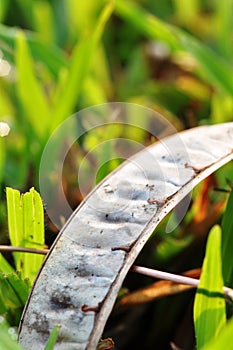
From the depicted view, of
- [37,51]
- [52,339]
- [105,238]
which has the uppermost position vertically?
[37,51]

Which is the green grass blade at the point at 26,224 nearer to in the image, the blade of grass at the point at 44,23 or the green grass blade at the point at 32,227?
the green grass blade at the point at 32,227

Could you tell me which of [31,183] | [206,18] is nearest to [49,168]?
[31,183]

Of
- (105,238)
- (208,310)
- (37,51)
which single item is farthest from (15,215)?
(37,51)

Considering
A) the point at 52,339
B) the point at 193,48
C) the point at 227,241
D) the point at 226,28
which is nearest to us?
the point at 52,339

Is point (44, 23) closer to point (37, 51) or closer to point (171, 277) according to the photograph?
point (37, 51)

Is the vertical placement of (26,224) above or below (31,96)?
below

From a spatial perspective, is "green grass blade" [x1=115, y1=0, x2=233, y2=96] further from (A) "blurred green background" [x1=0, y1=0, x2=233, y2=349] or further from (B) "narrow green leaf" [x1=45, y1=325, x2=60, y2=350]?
(B) "narrow green leaf" [x1=45, y1=325, x2=60, y2=350]
